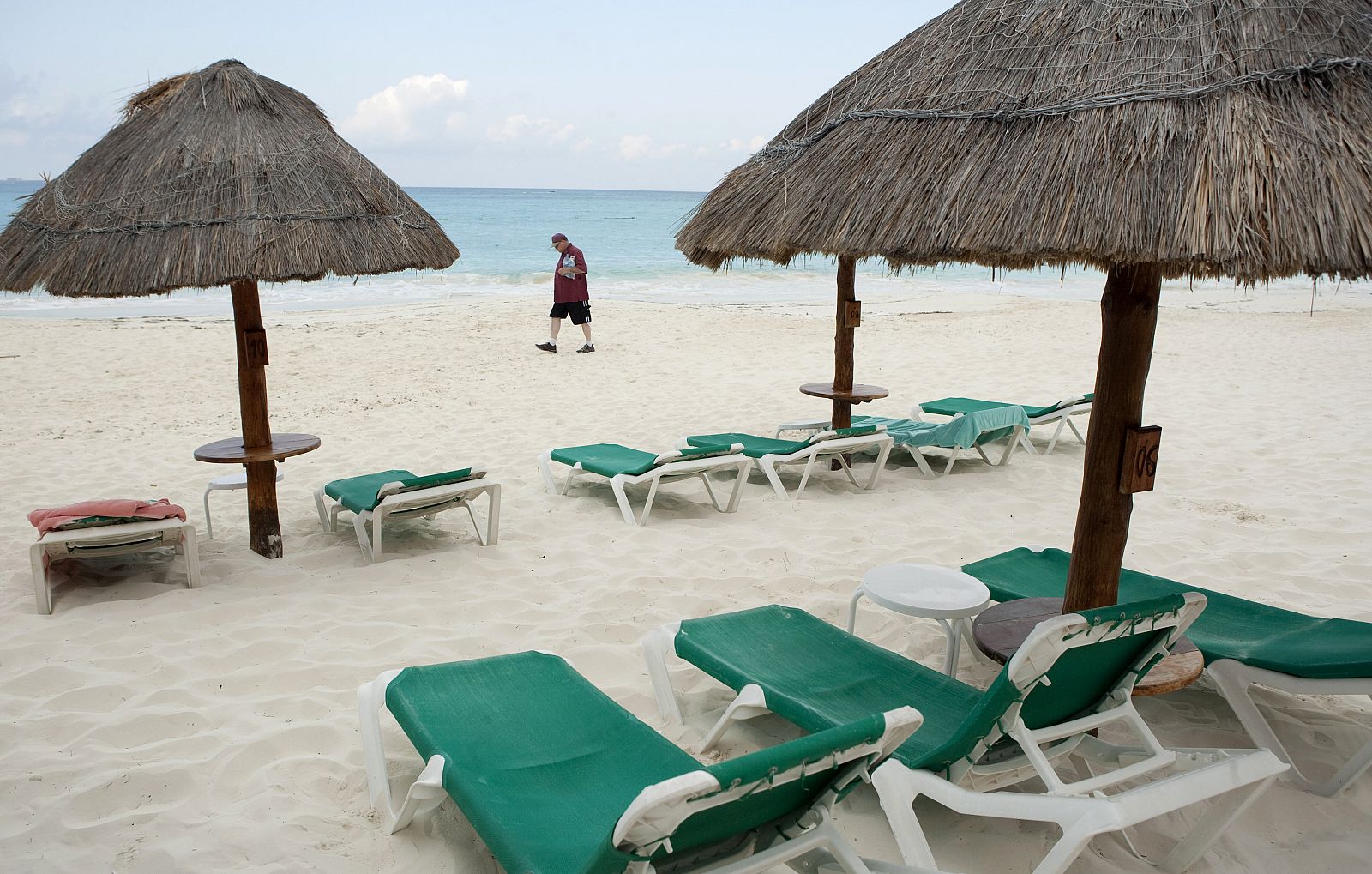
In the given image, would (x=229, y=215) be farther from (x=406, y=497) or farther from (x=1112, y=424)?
(x=1112, y=424)

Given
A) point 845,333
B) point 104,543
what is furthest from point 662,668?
point 845,333

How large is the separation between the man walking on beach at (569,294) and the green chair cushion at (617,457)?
5711 mm

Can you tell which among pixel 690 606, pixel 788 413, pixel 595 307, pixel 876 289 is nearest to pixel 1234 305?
pixel 876 289

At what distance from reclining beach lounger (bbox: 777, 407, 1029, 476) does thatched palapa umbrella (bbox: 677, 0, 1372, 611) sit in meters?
3.00

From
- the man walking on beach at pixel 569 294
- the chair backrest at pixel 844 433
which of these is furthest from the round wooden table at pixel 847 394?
the man walking on beach at pixel 569 294

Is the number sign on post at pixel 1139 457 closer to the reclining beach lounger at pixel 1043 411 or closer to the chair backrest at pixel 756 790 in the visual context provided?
the chair backrest at pixel 756 790

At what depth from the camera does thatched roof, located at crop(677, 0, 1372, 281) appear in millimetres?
2119

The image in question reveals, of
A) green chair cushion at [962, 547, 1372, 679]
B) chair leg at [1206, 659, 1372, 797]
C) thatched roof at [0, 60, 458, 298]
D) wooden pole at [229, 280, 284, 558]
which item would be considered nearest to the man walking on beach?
thatched roof at [0, 60, 458, 298]

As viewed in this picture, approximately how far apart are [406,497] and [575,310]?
24.2 ft

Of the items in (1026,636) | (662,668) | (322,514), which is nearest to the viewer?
(1026,636)

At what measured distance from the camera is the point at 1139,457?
104 inches

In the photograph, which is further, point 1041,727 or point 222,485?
point 222,485

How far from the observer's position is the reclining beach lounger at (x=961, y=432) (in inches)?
230

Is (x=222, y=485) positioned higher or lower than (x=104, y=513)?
lower
